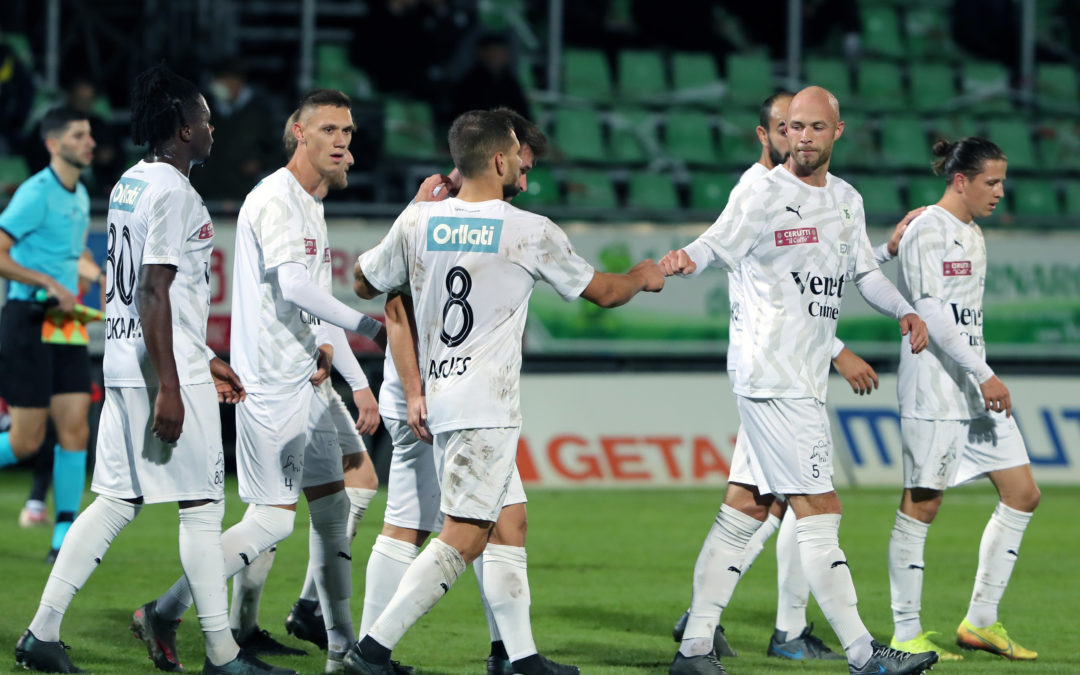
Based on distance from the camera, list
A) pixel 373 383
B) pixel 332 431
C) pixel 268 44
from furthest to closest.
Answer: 1. pixel 268 44
2. pixel 373 383
3. pixel 332 431

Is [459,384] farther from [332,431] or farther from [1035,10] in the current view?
[1035,10]

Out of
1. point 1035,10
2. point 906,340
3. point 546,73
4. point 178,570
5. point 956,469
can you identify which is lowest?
point 178,570

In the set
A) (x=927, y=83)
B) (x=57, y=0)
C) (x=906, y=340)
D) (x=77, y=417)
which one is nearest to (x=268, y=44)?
(x=57, y=0)

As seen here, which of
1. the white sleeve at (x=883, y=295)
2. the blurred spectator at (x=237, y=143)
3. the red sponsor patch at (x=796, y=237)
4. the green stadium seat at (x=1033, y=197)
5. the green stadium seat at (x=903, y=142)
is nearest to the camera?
the red sponsor patch at (x=796, y=237)

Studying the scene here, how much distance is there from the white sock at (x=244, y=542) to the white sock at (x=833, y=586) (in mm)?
2018

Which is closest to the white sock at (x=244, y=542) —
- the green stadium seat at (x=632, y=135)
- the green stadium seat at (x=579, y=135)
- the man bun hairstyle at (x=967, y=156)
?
the man bun hairstyle at (x=967, y=156)

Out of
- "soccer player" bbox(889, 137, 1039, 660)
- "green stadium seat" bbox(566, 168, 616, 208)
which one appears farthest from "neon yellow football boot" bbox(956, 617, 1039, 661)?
"green stadium seat" bbox(566, 168, 616, 208)

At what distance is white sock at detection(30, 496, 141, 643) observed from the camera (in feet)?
18.9

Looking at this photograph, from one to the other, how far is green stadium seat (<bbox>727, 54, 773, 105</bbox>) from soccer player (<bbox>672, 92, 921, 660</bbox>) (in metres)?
10.4

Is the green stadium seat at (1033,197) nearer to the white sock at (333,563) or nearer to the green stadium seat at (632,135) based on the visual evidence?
the green stadium seat at (632,135)

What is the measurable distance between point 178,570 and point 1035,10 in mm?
15225

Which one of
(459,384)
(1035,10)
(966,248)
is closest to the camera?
(459,384)

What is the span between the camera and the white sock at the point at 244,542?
19.7ft

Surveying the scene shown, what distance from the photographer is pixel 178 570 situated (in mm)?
8617
